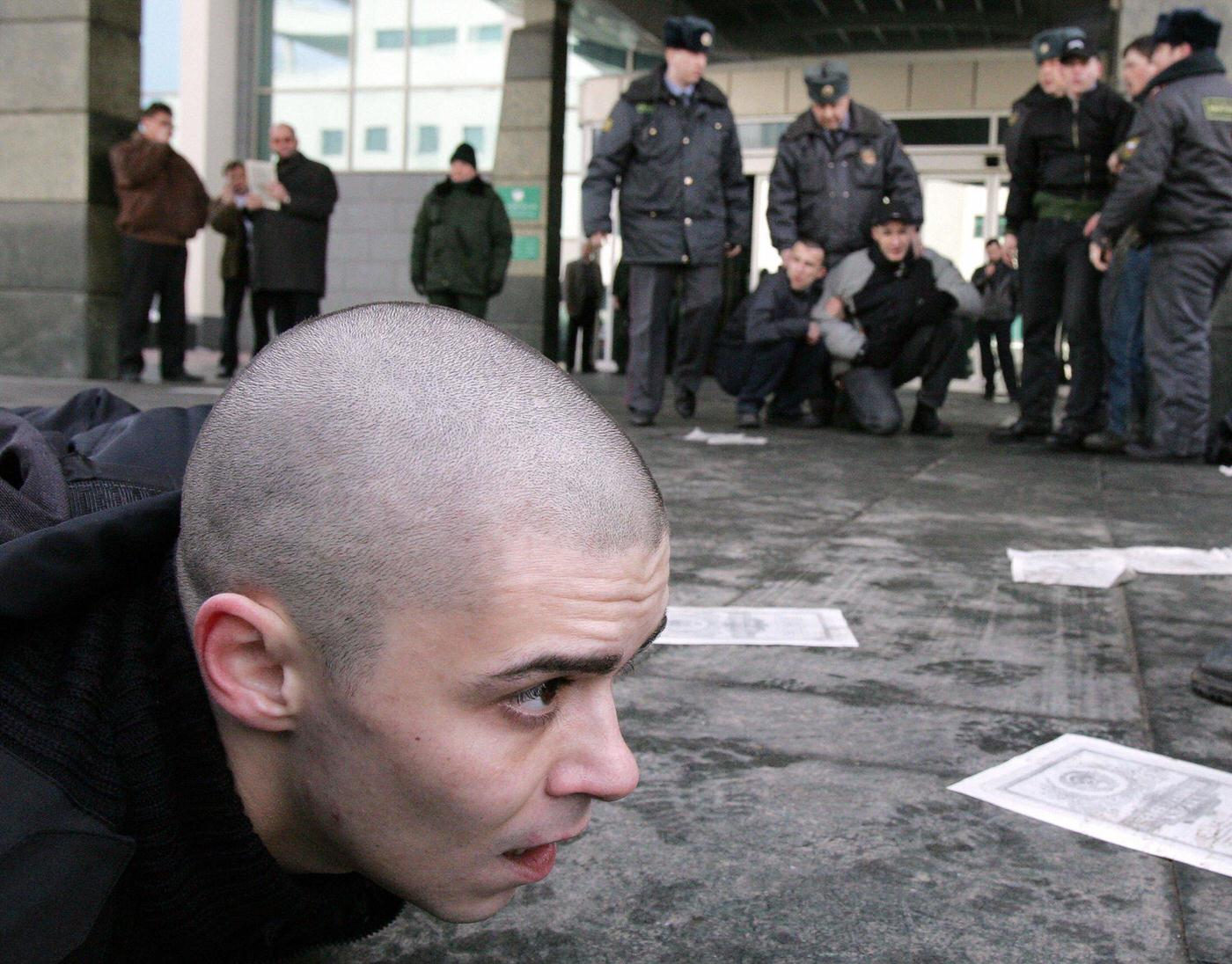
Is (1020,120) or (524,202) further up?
(1020,120)

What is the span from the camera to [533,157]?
1285 cm

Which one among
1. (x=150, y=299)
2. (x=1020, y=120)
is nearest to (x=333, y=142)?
(x=150, y=299)

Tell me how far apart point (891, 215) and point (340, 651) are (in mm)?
7001

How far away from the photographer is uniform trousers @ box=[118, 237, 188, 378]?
931 cm

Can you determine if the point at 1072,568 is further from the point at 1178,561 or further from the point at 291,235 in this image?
the point at 291,235

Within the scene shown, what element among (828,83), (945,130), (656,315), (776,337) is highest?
(945,130)

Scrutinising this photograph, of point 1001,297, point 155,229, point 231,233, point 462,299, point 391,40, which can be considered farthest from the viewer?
point 391,40

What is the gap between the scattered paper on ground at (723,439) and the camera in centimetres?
676

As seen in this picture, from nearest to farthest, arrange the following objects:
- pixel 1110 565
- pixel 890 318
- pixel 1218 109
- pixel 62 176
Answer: pixel 1110 565 → pixel 1218 109 → pixel 890 318 → pixel 62 176

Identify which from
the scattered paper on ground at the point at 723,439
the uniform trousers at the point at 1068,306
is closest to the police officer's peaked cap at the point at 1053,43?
the uniform trousers at the point at 1068,306

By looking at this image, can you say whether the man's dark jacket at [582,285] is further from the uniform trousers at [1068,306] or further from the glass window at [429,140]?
the uniform trousers at [1068,306]

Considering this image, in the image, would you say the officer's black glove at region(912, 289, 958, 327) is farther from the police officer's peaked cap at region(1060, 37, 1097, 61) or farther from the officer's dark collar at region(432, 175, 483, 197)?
the officer's dark collar at region(432, 175, 483, 197)

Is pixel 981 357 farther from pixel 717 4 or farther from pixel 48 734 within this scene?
pixel 48 734

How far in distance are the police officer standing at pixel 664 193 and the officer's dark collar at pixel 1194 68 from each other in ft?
7.67
